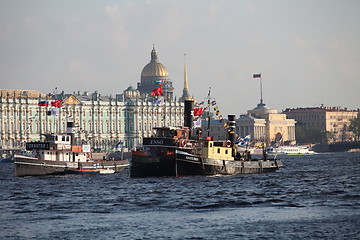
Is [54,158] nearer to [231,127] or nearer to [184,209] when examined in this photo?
[231,127]

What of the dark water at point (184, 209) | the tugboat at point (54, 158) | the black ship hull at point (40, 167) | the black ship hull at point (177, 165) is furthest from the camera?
the tugboat at point (54, 158)

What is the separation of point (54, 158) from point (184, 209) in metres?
35.5

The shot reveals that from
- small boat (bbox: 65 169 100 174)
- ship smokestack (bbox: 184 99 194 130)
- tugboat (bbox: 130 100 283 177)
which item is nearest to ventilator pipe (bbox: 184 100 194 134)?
ship smokestack (bbox: 184 99 194 130)

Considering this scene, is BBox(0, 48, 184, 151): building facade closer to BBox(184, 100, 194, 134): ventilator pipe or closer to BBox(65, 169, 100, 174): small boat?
BBox(65, 169, 100, 174): small boat

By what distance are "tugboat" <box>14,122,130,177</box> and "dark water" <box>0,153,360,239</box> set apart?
10.5 m

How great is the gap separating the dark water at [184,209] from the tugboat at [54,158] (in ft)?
34.4

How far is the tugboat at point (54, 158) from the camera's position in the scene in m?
78.6

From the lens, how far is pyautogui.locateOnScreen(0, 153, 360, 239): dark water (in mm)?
38812

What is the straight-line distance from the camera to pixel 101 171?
282 ft

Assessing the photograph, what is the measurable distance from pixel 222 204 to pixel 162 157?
72.8 ft

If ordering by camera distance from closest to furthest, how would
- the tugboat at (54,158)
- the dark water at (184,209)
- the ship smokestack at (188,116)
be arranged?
the dark water at (184,209) → the ship smokestack at (188,116) → the tugboat at (54,158)

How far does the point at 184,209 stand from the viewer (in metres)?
46.9

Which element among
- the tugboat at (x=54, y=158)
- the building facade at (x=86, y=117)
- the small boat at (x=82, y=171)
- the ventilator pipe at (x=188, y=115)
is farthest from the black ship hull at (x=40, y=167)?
the building facade at (x=86, y=117)

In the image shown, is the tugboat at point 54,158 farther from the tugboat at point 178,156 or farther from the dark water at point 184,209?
the dark water at point 184,209
